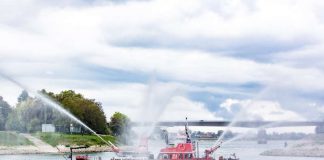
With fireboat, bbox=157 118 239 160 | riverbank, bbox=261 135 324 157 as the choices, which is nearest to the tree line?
riverbank, bbox=261 135 324 157

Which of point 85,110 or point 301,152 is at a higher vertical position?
point 85,110

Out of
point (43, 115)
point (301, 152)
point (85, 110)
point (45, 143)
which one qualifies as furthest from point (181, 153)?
point (43, 115)

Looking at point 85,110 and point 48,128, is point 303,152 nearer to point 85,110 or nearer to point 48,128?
point 85,110

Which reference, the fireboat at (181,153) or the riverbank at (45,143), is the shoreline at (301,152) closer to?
the riverbank at (45,143)

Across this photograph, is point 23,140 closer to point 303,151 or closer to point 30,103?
point 30,103

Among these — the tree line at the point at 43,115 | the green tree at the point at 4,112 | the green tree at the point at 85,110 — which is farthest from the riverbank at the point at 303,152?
the green tree at the point at 4,112

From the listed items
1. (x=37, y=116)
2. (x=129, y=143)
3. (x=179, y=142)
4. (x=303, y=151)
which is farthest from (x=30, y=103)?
(x=179, y=142)

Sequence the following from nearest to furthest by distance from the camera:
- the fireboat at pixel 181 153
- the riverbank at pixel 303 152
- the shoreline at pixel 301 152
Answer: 1. the fireboat at pixel 181 153
2. the shoreline at pixel 301 152
3. the riverbank at pixel 303 152

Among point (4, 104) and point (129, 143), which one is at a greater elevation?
point (4, 104)

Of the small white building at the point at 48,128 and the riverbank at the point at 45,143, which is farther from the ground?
the small white building at the point at 48,128

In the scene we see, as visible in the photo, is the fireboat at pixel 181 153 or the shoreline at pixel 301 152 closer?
the fireboat at pixel 181 153

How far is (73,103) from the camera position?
189m

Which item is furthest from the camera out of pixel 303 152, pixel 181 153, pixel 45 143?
pixel 45 143

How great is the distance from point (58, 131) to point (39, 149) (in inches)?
1174
